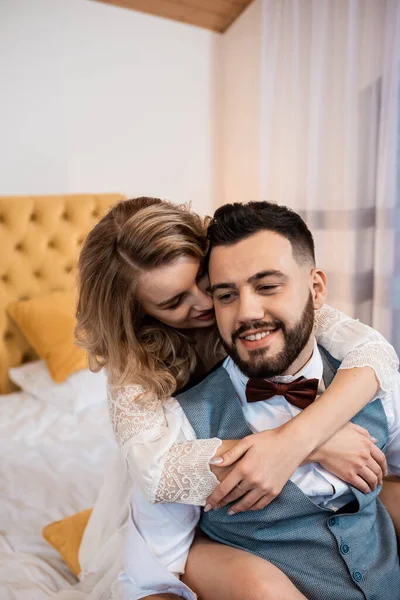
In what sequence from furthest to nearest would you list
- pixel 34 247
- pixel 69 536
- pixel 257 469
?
pixel 34 247, pixel 69 536, pixel 257 469

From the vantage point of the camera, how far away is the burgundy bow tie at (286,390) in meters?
1.14

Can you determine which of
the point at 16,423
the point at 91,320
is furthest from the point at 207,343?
the point at 16,423

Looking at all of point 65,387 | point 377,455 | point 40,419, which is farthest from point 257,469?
point 65,387

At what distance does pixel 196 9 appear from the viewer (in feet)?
10.9

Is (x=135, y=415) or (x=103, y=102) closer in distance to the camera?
(x=135, y=415)

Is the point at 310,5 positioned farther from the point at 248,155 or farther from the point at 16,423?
the point at 16,423

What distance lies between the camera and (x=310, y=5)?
2861 mm

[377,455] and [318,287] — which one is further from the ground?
[318,287]

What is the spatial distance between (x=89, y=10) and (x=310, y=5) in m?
1.31

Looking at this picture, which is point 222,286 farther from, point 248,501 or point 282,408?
point 248,501

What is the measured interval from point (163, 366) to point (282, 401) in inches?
14.1

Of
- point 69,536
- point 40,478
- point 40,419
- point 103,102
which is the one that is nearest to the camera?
point 69,536

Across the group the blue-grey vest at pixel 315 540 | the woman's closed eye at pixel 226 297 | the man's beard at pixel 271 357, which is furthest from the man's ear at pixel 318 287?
the blue-grey vest at pixel 315 540

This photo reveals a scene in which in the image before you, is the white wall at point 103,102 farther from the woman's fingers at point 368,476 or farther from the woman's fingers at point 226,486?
the woman's fingers at point 368,476
